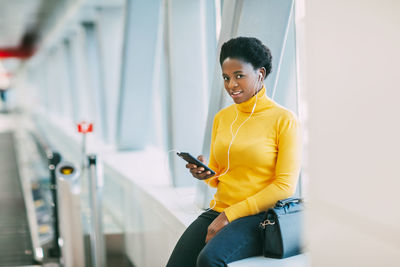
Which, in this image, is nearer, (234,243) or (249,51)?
(234,243)

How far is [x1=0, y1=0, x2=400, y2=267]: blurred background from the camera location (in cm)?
123

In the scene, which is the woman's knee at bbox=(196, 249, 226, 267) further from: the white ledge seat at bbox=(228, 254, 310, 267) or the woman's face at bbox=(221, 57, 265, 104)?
the woman's face at bbox=(221, 57, 265, 104)

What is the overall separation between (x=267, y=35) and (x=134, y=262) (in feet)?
8.29

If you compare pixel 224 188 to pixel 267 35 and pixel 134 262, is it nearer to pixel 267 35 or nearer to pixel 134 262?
→ pixel 267 35

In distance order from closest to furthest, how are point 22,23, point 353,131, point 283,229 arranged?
1. point 353,131
2. point 283,229
3. point 22,23

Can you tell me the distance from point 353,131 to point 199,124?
2899mm

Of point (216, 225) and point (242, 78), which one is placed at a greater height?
point (242, 78)

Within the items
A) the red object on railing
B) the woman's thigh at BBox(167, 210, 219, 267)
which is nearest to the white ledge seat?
the woman's thigh at BBox(167, 210, 219, 267)

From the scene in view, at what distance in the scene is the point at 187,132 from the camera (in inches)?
162

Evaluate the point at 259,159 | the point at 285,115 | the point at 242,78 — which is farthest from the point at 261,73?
the point at 259,159

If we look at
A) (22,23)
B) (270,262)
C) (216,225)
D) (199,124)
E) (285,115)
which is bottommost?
(270,262)

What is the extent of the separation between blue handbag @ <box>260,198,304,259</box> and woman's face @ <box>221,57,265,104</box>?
51 centimetres

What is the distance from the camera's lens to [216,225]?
211cm

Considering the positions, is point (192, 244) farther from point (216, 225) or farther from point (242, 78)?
point (242, 78)
